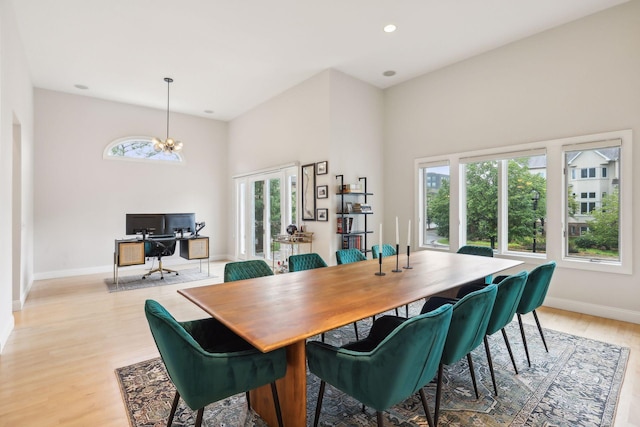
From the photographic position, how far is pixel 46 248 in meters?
5.67

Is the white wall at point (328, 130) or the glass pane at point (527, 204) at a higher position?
the white wall at point (328, 130)

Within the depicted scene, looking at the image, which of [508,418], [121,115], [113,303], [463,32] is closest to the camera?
[508,418]

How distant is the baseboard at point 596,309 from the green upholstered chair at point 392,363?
333 centimetres

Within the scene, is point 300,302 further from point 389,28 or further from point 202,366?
point 389,28

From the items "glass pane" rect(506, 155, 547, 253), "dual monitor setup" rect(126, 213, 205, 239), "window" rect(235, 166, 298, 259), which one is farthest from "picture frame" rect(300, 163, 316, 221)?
"glass pane" rect(506, 155, 547, 253)

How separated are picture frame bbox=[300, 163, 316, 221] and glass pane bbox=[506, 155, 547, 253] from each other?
2847 mm

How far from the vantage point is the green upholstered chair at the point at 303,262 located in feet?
9.74

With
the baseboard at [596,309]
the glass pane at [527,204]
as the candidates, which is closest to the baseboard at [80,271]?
the glass pane at [527,204]

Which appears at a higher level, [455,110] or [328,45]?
[328,45]

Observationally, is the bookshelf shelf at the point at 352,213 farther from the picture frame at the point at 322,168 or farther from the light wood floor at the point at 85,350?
the light wood floor at the point at 85,350

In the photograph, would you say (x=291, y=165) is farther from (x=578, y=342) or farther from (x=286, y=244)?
(x=578, y=342)

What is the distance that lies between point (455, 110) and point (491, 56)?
2.63ft

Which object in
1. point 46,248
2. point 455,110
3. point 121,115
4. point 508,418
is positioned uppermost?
point 121,115

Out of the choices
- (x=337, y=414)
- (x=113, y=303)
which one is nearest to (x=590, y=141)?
(x=337, y=414)
